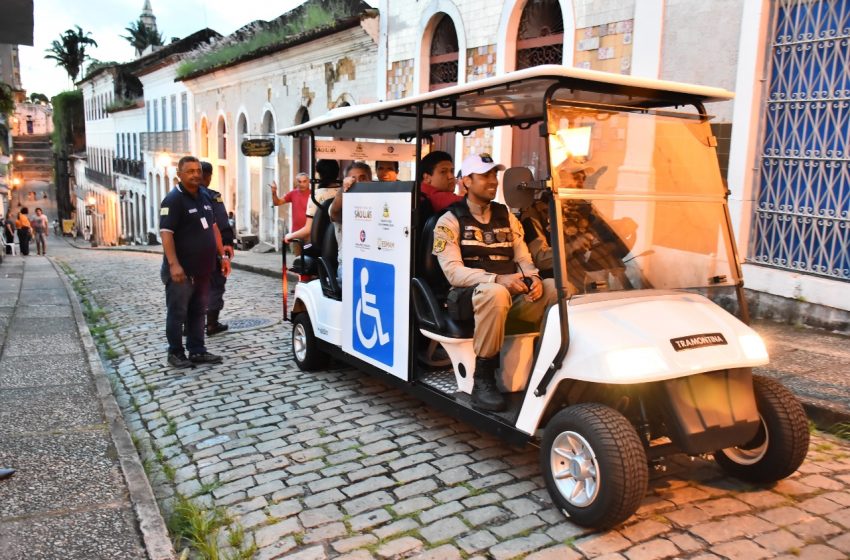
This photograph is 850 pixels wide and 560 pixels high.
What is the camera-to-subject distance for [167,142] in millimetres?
32312

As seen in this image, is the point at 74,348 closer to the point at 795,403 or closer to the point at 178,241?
the point at 178,241

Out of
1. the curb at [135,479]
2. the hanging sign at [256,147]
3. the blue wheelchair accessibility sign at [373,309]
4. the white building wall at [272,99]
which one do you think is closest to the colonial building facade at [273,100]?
the white building wall at [272,99]

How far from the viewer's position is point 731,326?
3779 millimetres

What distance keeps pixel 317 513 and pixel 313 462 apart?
694 mm

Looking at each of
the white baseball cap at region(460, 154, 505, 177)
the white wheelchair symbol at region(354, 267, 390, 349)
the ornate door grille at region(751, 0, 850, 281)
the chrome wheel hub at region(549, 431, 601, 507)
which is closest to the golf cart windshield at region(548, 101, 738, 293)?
the white baseball cap at region(460, 154, 505, 177)

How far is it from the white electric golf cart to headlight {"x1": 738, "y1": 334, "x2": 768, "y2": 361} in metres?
0.01

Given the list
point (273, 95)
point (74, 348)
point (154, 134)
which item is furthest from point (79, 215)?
point (74, 348)

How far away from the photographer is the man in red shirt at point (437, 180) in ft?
16.1

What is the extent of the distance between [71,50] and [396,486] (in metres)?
82.2

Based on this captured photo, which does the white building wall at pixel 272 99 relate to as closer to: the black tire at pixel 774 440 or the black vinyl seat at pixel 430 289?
the black vinyl seat at pixel 430 289

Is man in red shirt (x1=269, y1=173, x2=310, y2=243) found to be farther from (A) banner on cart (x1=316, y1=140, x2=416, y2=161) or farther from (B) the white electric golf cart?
(B) the white electric golf cart

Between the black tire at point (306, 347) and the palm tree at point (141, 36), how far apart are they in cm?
7173

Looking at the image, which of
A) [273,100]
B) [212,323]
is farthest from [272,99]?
[212,323]

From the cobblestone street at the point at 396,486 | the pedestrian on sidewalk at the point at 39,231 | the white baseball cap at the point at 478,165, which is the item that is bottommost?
the pedestrian on sidewalk at the point at 39,231
